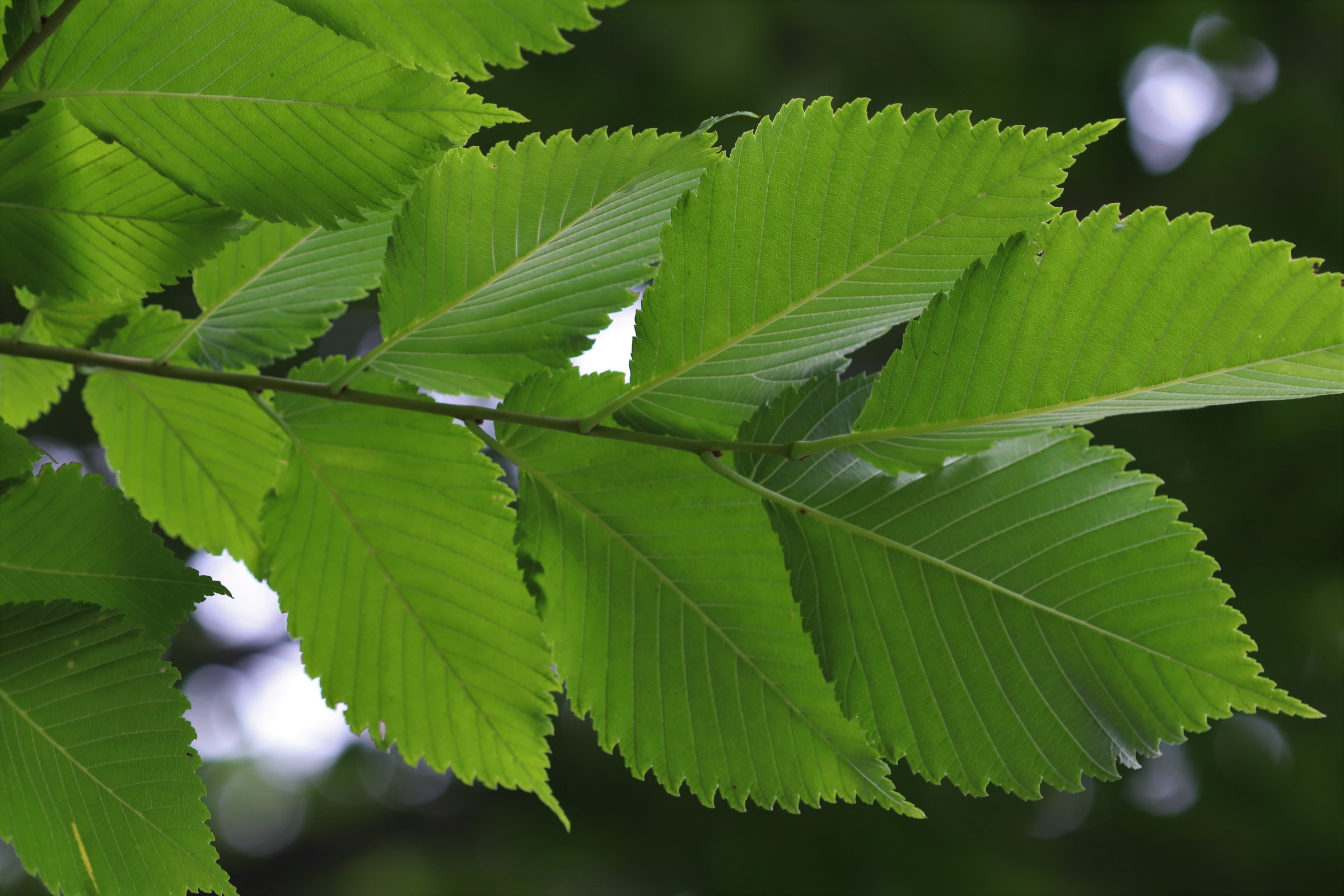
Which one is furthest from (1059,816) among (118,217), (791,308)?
(118,217)

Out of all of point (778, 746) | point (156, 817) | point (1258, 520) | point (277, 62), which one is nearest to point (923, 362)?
point (778, 746)

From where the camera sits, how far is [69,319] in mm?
676

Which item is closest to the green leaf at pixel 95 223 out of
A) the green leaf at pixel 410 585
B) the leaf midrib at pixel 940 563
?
the green leaf at pixel 410 585

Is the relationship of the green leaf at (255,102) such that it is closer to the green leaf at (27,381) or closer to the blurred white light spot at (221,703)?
the green leaf at (27,381)

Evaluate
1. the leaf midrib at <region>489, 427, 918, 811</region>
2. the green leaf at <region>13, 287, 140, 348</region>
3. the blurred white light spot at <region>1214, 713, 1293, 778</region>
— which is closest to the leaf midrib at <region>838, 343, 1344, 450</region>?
the leaf midrib at <region>489, 427, 918, 811</region>

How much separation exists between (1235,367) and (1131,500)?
9 centimetres

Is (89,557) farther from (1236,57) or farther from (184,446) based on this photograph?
(1236,57)

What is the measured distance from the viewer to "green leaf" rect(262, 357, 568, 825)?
61 centimetres

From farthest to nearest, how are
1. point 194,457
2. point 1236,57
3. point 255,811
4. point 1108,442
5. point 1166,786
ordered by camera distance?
point 255,811, point 1166,786, point 1236,57, point 1108,442, point 194,457

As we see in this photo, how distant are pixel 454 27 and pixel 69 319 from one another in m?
A: 0.44

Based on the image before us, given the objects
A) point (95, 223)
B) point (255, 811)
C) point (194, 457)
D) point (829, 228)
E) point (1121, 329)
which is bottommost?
point (255, 811)

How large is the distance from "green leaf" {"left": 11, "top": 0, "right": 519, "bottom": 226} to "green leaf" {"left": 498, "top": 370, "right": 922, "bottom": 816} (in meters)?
0.15

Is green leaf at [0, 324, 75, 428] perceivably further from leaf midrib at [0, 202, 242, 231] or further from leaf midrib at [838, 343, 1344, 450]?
leaf midrib at [838, 343, 1344, 450]

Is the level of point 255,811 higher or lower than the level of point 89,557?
lower
